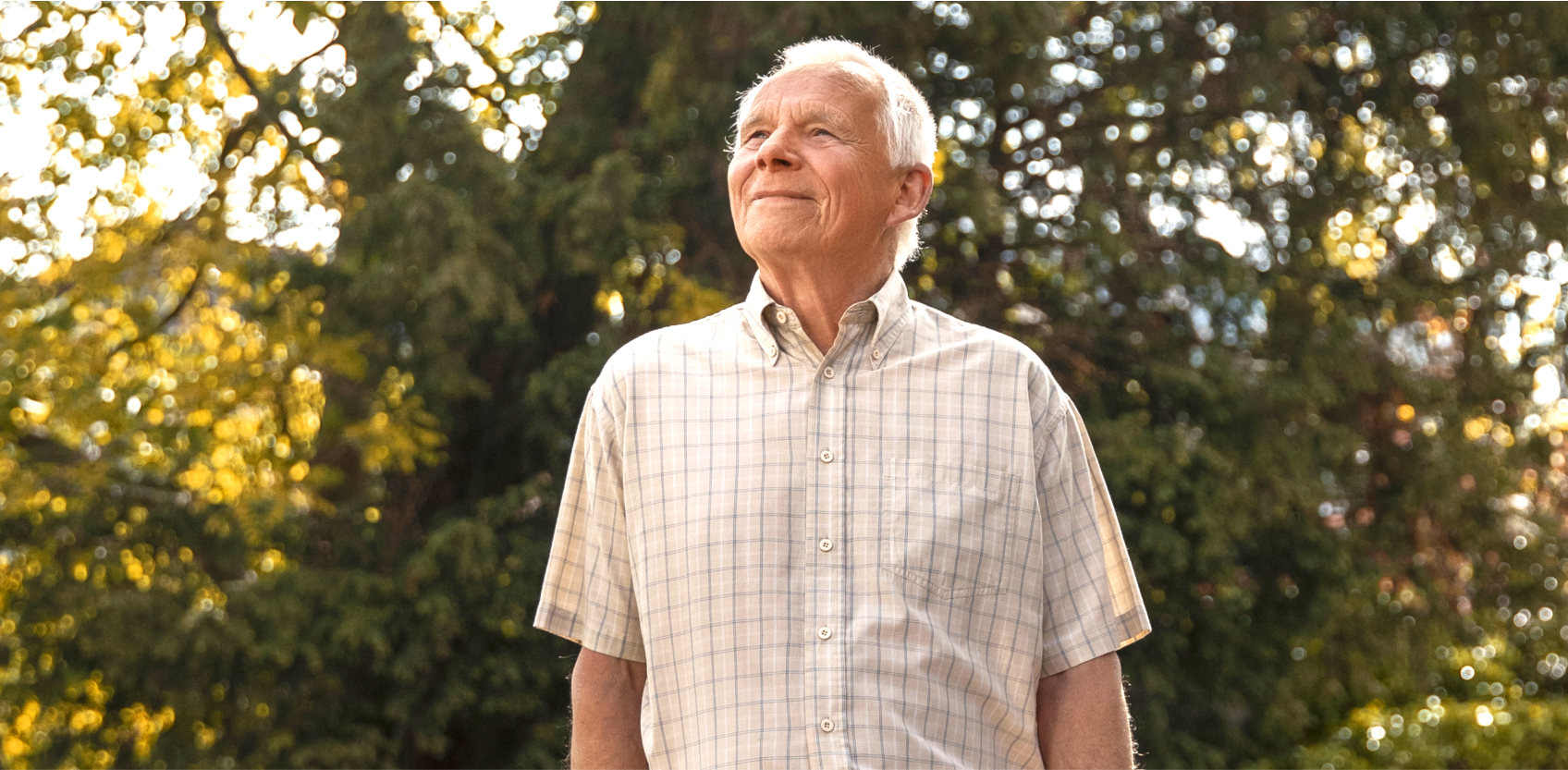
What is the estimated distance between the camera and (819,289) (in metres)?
1.58

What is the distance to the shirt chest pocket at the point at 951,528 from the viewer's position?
56.8 inches

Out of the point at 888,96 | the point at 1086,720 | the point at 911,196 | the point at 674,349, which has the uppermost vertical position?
the point at 888,96

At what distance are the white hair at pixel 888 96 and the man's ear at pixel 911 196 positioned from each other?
0.01 m

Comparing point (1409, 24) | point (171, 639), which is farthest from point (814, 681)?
point (1409, 24)

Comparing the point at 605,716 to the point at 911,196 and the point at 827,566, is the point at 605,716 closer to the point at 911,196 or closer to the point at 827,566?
the point at 827,566

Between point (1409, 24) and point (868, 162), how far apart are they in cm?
488

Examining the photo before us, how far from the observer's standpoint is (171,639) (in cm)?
479

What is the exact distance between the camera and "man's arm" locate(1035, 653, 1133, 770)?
1.49m

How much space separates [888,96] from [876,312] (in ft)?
0.82

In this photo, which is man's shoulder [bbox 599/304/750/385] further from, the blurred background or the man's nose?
the blurred background

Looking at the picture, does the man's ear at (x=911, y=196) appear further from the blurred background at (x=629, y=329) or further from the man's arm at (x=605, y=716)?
the blurred background at (x=629, y=329)

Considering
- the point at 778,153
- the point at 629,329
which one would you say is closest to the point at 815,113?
the point at 778,153

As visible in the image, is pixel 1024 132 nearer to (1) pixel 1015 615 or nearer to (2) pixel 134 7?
(2) pixel 134 7

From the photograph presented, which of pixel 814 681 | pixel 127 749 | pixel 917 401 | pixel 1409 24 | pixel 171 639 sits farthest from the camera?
pixel 1409 24
